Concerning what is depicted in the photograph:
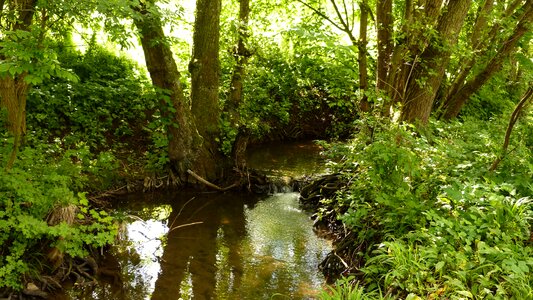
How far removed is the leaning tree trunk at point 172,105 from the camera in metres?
8.51

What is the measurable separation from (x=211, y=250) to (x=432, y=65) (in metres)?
4.82

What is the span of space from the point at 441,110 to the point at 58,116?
8.93 m

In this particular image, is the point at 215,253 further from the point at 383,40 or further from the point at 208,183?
the point at 383,40

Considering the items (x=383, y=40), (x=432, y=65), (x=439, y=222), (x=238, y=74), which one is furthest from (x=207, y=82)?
(x=439, y=222)

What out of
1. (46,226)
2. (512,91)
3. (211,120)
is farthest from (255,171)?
(512,91)

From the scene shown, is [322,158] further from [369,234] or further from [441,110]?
[369,234]

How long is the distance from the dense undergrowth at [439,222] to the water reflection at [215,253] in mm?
914

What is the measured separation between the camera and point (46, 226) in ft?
16.1

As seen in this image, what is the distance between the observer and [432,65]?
7648 mm

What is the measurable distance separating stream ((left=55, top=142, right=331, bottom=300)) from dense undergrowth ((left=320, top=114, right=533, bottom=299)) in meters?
0.94

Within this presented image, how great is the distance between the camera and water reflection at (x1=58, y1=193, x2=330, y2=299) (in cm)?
568

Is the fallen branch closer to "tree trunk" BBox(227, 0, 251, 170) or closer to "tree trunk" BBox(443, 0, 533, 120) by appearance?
"tree trunk" BBox(227, 0, 251, 170)

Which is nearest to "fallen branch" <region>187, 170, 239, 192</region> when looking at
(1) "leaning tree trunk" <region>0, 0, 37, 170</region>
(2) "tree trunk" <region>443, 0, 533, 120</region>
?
(1) "leaning tree trunk" <region>0, 0, 37, 170</region>

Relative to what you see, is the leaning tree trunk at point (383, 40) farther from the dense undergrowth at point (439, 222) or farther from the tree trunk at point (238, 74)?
the tree trunk at point (238, 74)
